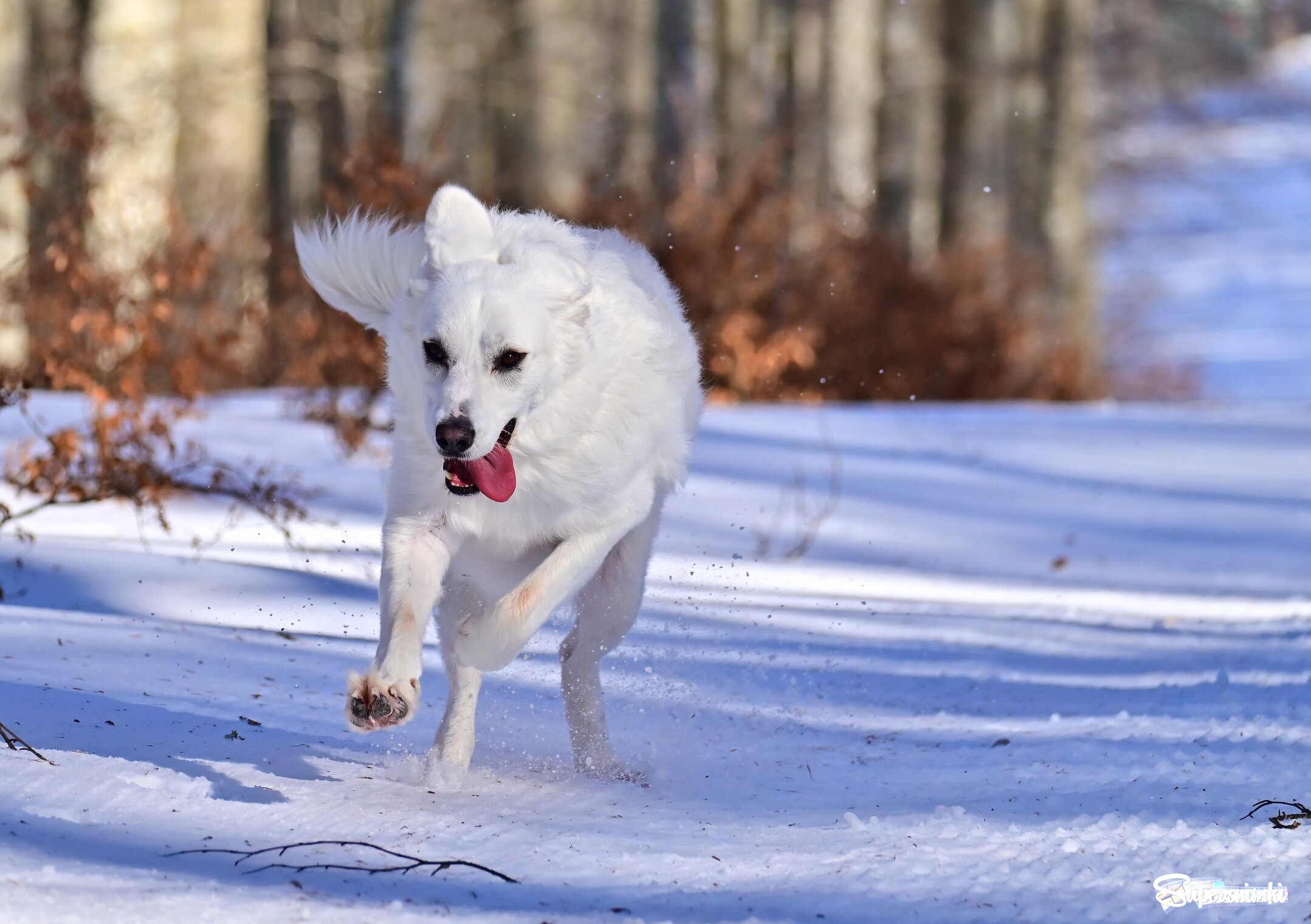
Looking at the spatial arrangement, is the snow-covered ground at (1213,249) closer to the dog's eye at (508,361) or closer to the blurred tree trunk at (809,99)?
the blurred tree trunk at (809,99)

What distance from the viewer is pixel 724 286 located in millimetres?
11094

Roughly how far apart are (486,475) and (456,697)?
57 cm

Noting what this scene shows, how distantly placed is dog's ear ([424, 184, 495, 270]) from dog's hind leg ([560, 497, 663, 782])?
83cm

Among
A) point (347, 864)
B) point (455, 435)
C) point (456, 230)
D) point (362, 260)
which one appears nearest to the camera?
point (347, 864)

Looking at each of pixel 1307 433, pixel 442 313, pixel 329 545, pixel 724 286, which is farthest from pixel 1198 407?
pixel 442 313

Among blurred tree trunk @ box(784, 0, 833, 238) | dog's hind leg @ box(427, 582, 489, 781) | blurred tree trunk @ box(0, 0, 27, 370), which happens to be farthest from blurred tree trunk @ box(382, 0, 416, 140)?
dog's hind leg @ box(427, 582, 489, 781)

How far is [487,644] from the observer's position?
3637 mm

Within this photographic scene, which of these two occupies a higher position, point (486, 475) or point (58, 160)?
point (58, 160)

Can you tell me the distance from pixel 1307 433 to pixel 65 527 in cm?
793

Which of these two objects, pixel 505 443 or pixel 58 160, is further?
pixel 58 160

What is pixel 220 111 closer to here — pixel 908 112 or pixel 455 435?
pixel 908 112

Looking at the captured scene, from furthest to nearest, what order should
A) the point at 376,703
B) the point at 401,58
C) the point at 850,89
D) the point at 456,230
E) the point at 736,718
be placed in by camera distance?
the point at 850,89 → the point at 401,58 → the point at 736,718 → the point at 456,230 → the point at 376,703

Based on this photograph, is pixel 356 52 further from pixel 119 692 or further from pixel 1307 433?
pixel 119 692

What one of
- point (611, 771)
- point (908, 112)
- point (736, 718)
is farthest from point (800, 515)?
point (908, 112)
